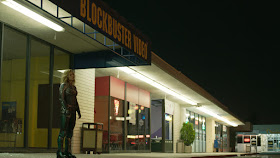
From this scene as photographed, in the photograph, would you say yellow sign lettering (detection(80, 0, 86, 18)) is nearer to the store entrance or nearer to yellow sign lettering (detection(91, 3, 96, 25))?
yellow sign lettering (detection(91, 3, 96, 25))

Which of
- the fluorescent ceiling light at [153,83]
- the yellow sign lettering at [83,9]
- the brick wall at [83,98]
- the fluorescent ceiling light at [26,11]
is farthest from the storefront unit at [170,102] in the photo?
the yellow sign lettering at [83,9]

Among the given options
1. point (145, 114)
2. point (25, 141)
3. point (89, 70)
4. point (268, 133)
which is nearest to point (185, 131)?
point (145, 114)

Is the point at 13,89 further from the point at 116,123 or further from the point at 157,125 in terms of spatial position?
the point at 157,125

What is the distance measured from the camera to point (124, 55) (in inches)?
523

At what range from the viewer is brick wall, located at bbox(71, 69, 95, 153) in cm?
1484

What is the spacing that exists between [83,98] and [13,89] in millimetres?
4388

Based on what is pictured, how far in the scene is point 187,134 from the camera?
91.7 ft

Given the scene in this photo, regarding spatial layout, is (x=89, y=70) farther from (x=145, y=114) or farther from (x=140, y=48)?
(x=145, y=114)

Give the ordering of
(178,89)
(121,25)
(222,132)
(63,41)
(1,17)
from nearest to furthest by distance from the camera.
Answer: (1,17), (121,25), (63,41), (178,89), (222,132)

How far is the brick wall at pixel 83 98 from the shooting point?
1484 cm

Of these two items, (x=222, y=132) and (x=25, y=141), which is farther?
(x=222, y=132)

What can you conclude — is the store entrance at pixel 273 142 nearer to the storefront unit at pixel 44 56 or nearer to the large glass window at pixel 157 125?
the large glass window at pixel 157 125

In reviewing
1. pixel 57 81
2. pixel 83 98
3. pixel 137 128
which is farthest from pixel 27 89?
pixel 137 128

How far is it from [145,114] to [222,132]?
26862 mm
